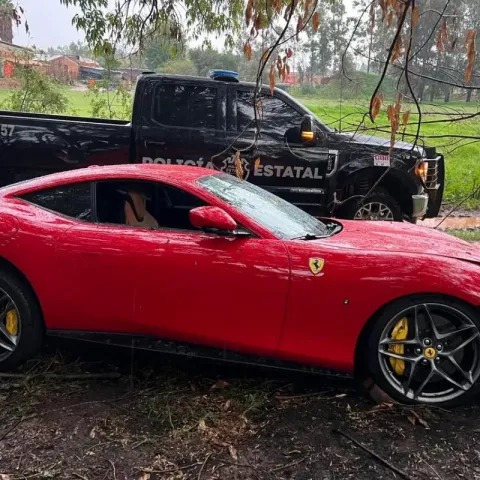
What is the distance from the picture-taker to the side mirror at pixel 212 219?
131 inches

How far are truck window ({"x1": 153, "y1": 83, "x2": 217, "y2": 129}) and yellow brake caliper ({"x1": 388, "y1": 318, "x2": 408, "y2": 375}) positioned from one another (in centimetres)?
431

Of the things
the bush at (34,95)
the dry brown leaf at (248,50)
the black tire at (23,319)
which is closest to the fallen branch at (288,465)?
the black tire at (23,319)

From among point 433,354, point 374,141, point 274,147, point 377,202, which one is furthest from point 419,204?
point 433,354

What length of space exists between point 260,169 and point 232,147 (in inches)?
18.9

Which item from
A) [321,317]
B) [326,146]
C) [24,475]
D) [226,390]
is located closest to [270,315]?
[321,317]

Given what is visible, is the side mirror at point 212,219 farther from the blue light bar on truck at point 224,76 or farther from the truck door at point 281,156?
the blue light bar on truck at point 224,76

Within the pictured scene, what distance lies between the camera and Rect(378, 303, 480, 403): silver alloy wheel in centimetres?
324

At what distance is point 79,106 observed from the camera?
46.5 feet

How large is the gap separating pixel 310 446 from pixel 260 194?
190 cm

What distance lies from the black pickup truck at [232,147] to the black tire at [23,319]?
11.3 feet

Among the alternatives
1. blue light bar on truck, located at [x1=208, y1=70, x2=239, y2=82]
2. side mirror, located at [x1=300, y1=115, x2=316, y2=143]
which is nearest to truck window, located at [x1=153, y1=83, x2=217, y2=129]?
blue light bar on truck, located at [x1=208, y1=70, x2=239, y2=82]

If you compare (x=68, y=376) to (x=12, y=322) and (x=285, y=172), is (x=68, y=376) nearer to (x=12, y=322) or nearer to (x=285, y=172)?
(x=12, y=322)

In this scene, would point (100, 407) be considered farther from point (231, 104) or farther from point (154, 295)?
point (231, 104)

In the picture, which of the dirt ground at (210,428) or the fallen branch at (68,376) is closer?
the dirt ground at (210,428)
